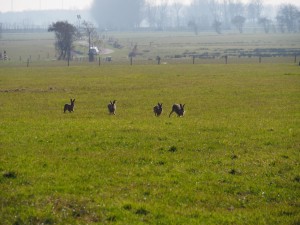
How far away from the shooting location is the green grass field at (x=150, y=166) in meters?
9.19

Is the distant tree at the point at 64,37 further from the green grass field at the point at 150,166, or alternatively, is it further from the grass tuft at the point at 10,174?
the grass tuft at the point at 10,174

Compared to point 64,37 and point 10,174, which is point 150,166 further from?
point 64,37

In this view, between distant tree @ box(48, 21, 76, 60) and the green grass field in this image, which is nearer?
the green grass field

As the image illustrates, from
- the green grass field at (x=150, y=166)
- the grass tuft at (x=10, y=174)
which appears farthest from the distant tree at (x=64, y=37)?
the grass tuft at (x=10, y=174)

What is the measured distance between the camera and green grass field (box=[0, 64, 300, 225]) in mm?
9188

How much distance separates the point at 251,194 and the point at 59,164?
473 centimetres

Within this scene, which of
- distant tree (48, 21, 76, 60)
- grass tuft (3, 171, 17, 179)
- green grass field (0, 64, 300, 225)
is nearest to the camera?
green grass field (0, 64, 300, 225)

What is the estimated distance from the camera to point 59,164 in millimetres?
12508

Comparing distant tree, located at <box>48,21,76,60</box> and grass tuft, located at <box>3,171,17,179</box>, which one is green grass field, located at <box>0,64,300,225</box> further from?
distant tree, located at <box>48,21,76,60</box>

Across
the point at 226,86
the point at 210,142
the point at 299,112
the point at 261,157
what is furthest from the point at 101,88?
the point at 261,157

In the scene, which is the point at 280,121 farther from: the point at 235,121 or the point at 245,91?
the point at 245,91

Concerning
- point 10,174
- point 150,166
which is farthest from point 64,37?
point 10,174

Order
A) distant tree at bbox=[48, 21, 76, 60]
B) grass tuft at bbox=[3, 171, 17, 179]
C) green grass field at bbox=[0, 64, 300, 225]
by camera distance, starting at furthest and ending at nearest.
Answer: distant tree at bbox=[48, 21, 76, 60] → grass tuft at bbox=[3, 171, 17, 179] → green grass field at bbox=[0, 64, 300, 225]

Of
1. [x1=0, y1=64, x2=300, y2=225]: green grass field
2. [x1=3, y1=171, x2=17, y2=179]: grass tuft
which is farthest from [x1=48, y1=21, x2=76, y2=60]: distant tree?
[x1=3, y1=171, x2=17, y2=179]: grass tuft
